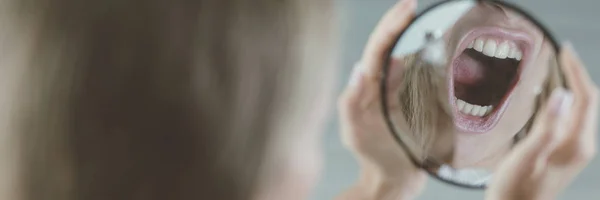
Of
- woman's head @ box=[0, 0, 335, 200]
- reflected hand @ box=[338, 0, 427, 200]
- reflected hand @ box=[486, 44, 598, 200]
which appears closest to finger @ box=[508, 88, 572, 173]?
reflected hand @ box=[486, 44, 598, 200]

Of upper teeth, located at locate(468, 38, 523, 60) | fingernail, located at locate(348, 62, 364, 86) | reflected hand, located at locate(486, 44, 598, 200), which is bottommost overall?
reflected hand, located at locate(486, 44, 598, 200)

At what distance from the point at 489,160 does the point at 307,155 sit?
0.40 m

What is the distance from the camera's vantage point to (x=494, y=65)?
844 mm

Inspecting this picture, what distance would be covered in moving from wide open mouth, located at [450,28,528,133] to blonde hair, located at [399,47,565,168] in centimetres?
2

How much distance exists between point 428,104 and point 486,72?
0.08m

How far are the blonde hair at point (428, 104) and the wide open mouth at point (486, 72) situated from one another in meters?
0.02

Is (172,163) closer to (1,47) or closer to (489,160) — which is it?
(1,47)

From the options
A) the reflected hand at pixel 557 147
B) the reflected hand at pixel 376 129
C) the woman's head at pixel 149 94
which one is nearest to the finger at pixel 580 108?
the reflected hand at pixel 557 147

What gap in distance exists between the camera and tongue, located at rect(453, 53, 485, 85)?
0.84m

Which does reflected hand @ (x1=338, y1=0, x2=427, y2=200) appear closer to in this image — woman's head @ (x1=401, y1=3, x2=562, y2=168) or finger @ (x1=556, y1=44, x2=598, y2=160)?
woman's head @ (x1=401, y1=3, x2=562, y2=168)

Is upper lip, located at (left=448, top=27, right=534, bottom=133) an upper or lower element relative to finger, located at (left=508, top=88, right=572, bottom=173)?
upper

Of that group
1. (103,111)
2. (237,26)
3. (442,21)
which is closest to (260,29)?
(237,26)

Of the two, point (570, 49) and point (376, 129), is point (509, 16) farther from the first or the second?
point (376, 129)

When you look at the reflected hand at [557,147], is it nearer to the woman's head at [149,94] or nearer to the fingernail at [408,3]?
the fingernail at [408,3]
